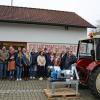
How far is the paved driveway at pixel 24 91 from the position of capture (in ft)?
32.4

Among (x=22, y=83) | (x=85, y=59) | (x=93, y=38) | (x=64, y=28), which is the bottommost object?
(x=22, y=83)

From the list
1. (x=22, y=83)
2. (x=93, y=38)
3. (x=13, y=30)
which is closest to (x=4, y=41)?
(x=13, y=30)

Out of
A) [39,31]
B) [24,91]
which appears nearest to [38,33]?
[39,31]

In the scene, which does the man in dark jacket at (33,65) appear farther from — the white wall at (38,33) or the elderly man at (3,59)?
the white wall at (38,33)

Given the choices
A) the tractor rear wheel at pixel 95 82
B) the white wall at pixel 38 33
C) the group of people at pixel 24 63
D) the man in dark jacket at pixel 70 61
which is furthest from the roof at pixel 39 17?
the tractor rear wheel at pixel 95 82

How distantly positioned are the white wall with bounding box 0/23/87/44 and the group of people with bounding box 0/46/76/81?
15.5ft

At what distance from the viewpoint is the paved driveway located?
389 inches

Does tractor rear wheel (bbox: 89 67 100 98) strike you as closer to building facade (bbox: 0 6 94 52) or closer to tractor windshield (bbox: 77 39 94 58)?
tractor windshield (bbox: 77 39 94 58)

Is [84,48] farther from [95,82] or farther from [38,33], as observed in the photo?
[38,33]

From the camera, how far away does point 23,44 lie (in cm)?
1909

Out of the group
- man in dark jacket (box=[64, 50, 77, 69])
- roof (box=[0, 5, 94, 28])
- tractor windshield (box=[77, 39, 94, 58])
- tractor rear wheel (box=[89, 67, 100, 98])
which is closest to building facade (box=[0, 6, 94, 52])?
roof (box=[0, 5, 94, 28])

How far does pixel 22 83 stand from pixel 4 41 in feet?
21.1

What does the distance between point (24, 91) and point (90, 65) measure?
2.87 meters

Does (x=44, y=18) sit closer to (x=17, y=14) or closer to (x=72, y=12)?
(x=17, y=14)
